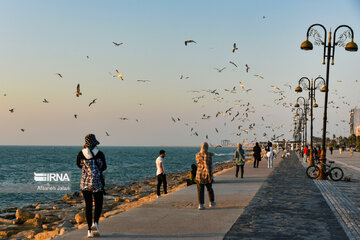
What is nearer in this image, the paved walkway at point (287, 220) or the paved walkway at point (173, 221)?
the paved walkway at point (173, 221)

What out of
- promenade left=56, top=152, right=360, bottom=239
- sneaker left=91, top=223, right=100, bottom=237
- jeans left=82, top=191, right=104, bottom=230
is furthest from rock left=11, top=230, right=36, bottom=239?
sneaker left=91, top=223, right=100, bottom=237

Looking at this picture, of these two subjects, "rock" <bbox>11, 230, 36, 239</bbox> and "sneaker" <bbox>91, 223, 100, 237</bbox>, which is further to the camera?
"rock" <bbox>11, 230, 36, 239</bbox>

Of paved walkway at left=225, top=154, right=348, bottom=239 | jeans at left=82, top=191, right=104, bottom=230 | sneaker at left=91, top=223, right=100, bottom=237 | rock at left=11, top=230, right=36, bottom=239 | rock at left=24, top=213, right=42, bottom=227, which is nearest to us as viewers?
sneaker at left=91, top=223, right=100, bottom=237

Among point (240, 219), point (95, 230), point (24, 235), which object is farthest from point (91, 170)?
point (24, 235)

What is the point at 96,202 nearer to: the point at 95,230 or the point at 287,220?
the point at 95,230

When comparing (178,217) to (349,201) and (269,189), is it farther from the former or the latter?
(269,189)

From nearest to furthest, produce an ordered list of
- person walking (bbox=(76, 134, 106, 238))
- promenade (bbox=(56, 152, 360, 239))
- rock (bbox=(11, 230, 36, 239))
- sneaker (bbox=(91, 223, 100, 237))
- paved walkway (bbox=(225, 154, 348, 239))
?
sneaker (bbox=(91, 223, 100, 237)), person walking (bbox=(76, 134, 106, 238)), promenade (bbox=(56, 152, 360, 239)), paved walkway (bbox=(225, 154, 348, 239)), rock (bbox=(11, 230, 36, 239))

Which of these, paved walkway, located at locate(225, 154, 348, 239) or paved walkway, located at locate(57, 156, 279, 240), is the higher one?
paved walkway, located at locate(225, 154, 348, 239)

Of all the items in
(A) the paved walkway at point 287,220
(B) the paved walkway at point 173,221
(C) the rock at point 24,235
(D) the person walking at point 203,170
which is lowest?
(C) the rock at point 24,235

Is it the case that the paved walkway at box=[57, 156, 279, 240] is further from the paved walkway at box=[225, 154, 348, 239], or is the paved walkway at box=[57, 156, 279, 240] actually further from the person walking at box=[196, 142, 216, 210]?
the person walking at box=[196, 142, 216, 210]

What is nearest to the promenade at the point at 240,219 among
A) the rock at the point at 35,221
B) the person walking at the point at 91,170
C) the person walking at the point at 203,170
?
the person walking at the point at 203,170

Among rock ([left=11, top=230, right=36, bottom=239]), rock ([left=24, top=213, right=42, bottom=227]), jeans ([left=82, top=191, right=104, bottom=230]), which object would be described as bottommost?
rock ([left=24, top=213, right=42, bottom=227])

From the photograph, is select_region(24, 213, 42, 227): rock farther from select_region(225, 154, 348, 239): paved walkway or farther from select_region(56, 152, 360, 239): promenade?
select_region(225, 154, 348, 239): paved walkway

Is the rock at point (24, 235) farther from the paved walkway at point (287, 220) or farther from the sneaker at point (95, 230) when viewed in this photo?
the paved walkway at point (287, 220)
